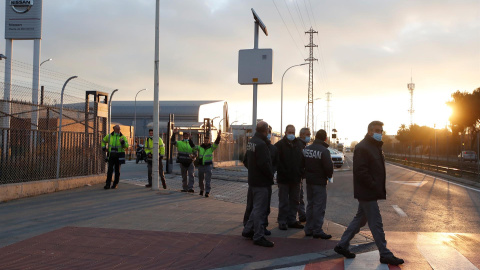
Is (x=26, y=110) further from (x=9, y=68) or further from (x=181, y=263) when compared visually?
(x=181, y=263)

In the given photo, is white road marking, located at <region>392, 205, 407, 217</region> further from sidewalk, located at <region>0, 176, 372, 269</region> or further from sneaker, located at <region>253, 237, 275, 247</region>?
sneaker, located at <region>253, 237, 275, 247</region>

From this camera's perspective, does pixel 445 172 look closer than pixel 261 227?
No

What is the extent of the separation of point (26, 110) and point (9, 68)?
3.72 ft

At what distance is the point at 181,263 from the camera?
5914mm

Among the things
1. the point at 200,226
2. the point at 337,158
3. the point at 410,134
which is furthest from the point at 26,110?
the point at 410,134

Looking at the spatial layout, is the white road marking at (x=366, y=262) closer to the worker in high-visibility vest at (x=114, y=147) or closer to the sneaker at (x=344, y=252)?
the sneaker at (x=344, y=252)

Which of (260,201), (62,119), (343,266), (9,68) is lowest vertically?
(343,266)

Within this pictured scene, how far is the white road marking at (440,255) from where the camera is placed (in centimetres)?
604

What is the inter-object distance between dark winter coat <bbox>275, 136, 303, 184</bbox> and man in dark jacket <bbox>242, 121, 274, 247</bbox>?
3.89 feet

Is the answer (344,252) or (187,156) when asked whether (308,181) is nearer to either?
(344,252)

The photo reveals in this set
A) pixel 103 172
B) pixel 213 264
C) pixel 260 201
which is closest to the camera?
pixel 213 264

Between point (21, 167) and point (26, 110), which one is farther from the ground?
point (26, 110)

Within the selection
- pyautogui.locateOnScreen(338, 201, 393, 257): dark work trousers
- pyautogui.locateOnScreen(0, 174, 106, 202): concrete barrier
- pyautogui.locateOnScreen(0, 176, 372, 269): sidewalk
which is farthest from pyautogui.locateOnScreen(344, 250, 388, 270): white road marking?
pyautogui.locateOnScreen(0, 174, 106, 202): concrete barrier

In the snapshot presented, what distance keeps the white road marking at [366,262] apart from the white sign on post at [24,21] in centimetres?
2050
